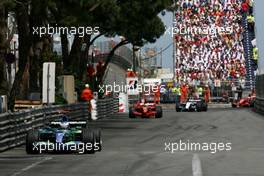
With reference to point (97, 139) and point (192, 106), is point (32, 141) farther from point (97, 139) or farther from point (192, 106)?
point (192, 106)

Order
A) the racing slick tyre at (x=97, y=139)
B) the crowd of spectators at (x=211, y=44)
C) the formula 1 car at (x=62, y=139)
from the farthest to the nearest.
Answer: the crowd of spectators at (x=211, y=44), the racing slick tyre at (x=97, y=139), the formula 1 car at (x=62, y=139)

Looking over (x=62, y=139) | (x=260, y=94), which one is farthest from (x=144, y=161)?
(x=260, y=94)

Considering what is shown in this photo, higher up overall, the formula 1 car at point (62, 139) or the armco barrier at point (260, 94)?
the armco barrier at point (260, 94)

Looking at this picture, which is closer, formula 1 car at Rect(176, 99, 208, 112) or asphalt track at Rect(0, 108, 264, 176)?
asphalt track at Rect(0, 108, 264, 176)

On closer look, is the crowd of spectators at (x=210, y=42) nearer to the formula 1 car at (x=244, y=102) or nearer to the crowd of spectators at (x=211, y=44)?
the crowd of spectators at (x=211, y=44)

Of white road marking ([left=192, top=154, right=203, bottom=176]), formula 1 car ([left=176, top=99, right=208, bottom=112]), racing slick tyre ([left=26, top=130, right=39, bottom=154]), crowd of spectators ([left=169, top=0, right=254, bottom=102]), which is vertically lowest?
white road marking ([left=192, top=154, right=203, bottom=176])

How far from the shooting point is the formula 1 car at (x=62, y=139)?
1652 centimetres

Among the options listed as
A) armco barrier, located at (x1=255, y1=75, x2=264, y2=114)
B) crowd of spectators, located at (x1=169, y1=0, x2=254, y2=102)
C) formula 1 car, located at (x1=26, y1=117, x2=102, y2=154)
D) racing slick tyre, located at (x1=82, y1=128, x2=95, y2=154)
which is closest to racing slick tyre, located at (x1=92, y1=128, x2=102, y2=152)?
formula 1 car, located at (x1=26, y1=117, x2=102, y2=154)

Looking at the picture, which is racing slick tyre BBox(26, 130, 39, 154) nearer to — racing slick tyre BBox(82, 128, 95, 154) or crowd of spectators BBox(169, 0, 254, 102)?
racing slick tyre BBox(82, 128, 95, 154)

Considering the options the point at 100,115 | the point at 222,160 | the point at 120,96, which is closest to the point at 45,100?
the point at 222,160

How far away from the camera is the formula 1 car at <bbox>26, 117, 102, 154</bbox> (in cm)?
1652

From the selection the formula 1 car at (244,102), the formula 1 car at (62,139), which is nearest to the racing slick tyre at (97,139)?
the formula 1 car at (62,139)

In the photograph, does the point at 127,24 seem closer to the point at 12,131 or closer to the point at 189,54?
the point at 12,131

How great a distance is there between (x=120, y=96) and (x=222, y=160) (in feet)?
114
